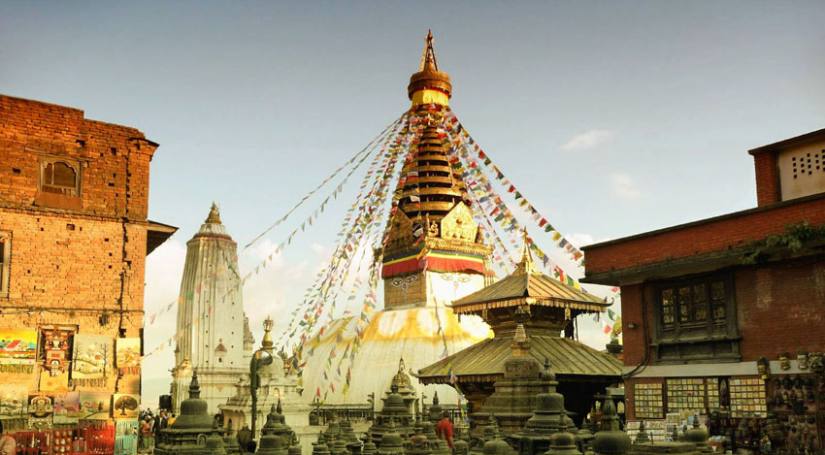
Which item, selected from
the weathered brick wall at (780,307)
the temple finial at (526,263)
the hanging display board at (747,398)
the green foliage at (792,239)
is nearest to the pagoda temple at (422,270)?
the temple finial at (526,263)

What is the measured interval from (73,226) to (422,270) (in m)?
19.0

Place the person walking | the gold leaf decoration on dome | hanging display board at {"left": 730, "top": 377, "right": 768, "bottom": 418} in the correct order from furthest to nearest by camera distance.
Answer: the gold leaf decoration on dome, the person walking, hanging display board at {"left": 730, "top": 377, "right": 768, "bottom": 418}

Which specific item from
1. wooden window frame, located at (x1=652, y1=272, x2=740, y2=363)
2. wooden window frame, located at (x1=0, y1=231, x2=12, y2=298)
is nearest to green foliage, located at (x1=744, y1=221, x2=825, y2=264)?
wooden window frame, located at (x1=652, y1=272, x2=740, y2=363)

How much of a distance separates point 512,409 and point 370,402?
16.5 metres

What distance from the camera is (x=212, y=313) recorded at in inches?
1973

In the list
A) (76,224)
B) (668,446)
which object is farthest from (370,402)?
(668,446)

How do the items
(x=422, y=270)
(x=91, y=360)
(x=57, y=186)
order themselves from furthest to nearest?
(x=422, y=270)
(x=57, y=186)
(x=91, y=360)

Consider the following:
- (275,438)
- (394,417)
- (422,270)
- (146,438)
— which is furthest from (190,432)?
(422,270)

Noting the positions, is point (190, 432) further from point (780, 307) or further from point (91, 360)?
point (780, 307)

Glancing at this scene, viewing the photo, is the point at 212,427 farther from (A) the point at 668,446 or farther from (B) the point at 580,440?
(A) the point at 668,446

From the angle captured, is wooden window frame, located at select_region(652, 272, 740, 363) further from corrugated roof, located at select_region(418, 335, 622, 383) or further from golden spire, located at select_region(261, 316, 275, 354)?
golden spire, located at select_region(261, 316, 275, 354)

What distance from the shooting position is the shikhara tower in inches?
1911

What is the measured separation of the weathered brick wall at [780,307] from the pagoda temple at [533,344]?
539 cm

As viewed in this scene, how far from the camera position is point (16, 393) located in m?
17.5
